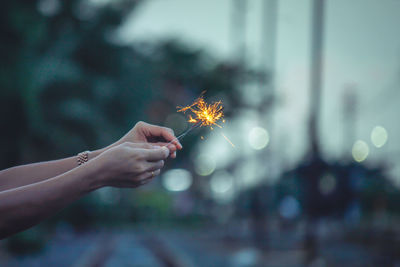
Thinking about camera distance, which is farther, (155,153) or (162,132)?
(162,132)

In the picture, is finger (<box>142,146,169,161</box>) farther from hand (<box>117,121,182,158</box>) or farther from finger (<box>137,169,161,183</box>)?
hand (<box>117,121,182,158</box>)

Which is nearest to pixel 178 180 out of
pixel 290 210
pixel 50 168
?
pixel 290 210

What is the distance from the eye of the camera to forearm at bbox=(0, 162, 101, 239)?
2.79 meters

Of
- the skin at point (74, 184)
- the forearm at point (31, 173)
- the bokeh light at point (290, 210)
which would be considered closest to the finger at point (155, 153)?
the skin at point (74, 184)

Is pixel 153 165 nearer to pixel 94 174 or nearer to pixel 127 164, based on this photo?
pixel 127 164

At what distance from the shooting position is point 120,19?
1251 inches

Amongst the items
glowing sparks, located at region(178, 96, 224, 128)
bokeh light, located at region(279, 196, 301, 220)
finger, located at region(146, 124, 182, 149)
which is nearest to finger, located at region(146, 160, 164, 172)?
finger, located at region(146, 124, 182, 149)

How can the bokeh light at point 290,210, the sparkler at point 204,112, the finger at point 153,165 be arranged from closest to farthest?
the finger at point 153,165, the sparkler at point 204,112, the bokeh light at point 290,210

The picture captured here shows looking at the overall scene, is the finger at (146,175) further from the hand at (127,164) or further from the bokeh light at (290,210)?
the bokeh light at (290,210)

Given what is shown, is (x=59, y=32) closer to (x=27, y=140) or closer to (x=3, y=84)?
(x=27, y=140)

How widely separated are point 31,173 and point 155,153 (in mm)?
Answer: 986

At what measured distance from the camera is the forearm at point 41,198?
279 cm

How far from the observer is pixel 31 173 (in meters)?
3.48

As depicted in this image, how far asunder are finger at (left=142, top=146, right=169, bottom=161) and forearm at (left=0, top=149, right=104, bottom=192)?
0.71 m
